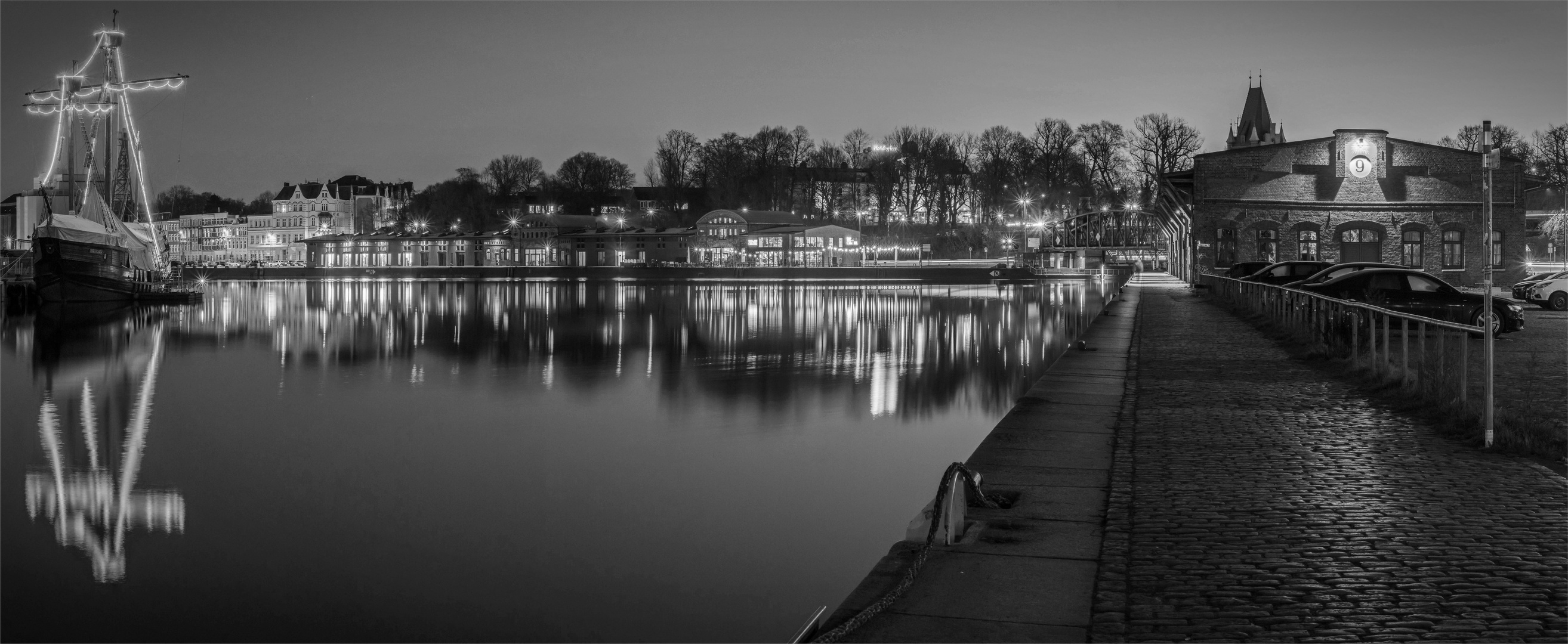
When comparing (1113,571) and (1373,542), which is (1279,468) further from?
(1113,571)

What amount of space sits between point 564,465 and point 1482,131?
1114 cm

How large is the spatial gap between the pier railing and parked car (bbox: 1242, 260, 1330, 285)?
5892mm

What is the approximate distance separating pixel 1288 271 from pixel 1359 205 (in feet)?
54.9

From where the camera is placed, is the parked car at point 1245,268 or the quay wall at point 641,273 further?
the quay wall at point 641,273

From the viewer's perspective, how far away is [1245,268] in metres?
49.1

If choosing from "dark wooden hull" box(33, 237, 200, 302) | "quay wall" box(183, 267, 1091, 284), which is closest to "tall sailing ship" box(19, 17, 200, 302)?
"dark wooden hull" box(33, 237, 200, 302)

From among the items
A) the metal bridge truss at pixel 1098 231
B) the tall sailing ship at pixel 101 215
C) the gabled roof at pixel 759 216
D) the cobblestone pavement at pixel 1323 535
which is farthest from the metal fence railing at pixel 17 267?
the metal bridge truss at pixel 1098 231

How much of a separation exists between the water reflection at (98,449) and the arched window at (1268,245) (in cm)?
4614

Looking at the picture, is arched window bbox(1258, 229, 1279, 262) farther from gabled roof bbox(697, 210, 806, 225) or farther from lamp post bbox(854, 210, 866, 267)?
gabled roof bbox(697, 210, 806, 225)

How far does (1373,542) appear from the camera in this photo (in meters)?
7.68

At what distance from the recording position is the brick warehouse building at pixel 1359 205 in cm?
5316

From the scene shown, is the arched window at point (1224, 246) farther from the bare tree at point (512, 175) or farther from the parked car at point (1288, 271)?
the bare tree at point (512, 175)

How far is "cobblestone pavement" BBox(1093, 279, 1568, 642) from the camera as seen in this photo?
20.3 ft

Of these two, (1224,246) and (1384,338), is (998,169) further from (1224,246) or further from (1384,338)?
(1384,338)
